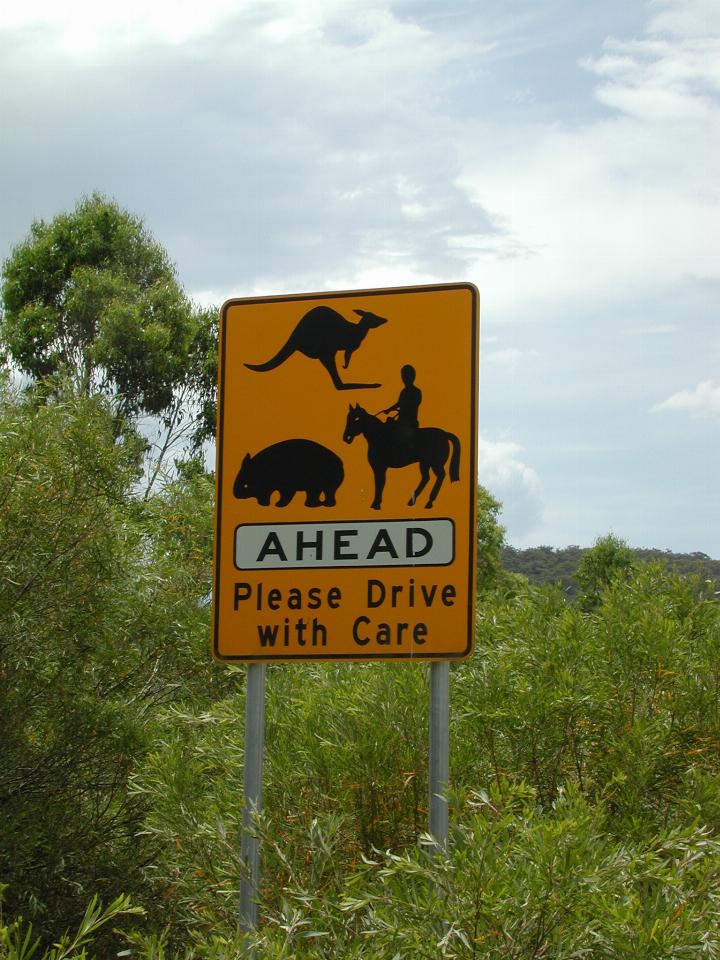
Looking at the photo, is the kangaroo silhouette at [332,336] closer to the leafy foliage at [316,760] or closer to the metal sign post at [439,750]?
the metal sign post at [439,750]

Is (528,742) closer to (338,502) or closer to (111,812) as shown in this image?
(338,502)

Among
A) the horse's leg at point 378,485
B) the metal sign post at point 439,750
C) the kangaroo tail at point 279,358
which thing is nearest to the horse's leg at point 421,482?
the horse's leg at point 378,485

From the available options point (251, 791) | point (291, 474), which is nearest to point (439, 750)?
point (251, 791)

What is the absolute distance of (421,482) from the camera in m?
3.79

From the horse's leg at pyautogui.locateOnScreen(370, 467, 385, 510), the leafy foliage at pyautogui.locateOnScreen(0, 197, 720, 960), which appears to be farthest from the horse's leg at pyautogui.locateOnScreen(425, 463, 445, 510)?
the leafy foliage at pyautogui.locateOnScreen(0, 197, 720, 960)

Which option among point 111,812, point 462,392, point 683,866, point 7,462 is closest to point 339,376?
point 462,392

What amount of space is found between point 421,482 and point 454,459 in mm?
138

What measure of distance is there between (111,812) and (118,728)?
2.18 feet

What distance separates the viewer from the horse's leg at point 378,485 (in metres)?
3.84

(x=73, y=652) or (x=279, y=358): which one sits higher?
(x=279, y=358)

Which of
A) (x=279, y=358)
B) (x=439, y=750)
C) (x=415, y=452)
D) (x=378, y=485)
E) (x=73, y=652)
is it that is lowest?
(x=439, y=750)

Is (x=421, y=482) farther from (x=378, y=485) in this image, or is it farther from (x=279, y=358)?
(x=279, y=358)

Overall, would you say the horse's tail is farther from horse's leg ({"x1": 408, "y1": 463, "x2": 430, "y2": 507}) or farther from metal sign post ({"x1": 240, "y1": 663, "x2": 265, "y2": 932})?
metal sign post ({"x1": 240, "y1": 663, "x2": 265, "y2": 932})

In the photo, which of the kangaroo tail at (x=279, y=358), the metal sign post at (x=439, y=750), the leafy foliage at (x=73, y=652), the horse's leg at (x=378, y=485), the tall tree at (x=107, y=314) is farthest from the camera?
the tall tree at (x=107, y=314)
